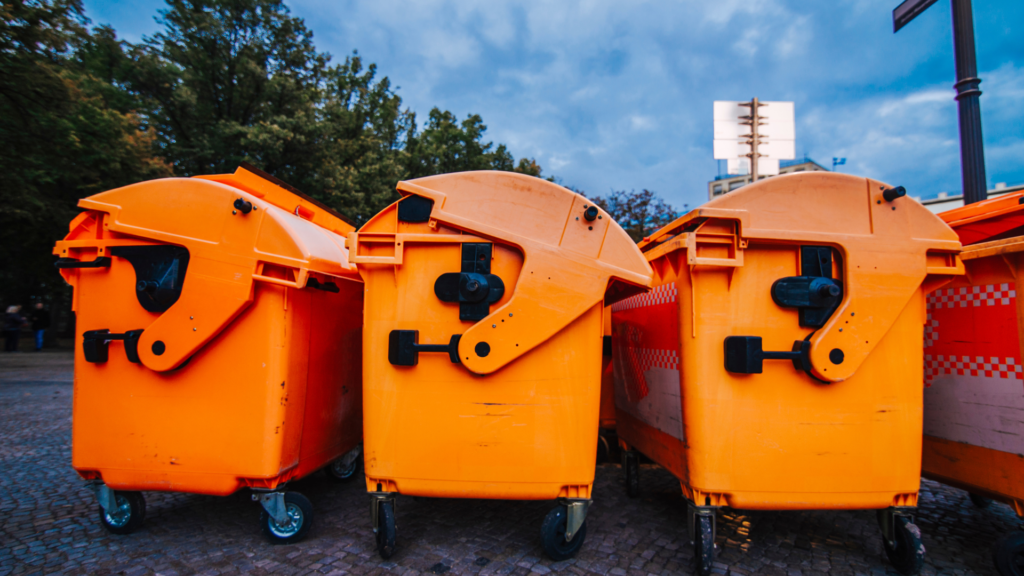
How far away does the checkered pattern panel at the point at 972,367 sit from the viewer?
7.75 feet

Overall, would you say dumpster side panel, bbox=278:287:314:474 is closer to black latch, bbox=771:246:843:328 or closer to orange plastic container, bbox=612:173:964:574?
orange plastic container, bbox=612:173:964:574

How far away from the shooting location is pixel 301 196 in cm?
360

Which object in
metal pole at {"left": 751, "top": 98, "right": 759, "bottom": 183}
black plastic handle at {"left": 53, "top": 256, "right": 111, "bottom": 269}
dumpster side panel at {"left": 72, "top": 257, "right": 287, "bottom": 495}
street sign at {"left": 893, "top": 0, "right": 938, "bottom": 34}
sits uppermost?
metal pole at {"left": 751, "top": 98, "right": 759, "bottom": 183}

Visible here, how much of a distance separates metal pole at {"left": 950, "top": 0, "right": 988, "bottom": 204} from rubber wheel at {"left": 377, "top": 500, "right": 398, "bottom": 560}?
5.34 meters

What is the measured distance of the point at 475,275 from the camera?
248 cm

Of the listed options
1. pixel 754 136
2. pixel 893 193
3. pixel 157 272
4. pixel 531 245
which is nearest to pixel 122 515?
pixel 157 272

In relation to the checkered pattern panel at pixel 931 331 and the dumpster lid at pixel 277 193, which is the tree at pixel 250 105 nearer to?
the dumpster lid at pixel 277 193

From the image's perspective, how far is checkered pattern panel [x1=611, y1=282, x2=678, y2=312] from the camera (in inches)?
108

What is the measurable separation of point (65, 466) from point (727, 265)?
19.4ft

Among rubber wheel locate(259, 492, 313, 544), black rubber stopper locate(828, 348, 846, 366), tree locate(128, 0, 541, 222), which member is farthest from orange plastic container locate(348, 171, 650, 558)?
tree locate(128, 0, 541, 222)

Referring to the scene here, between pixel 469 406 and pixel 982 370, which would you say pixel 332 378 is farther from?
pixel 982 370

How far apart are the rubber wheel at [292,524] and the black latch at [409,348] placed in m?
1.13

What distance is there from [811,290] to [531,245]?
5.13 feet

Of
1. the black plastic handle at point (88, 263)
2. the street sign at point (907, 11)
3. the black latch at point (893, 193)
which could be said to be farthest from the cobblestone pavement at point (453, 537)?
the street sign at point (907, 11)
